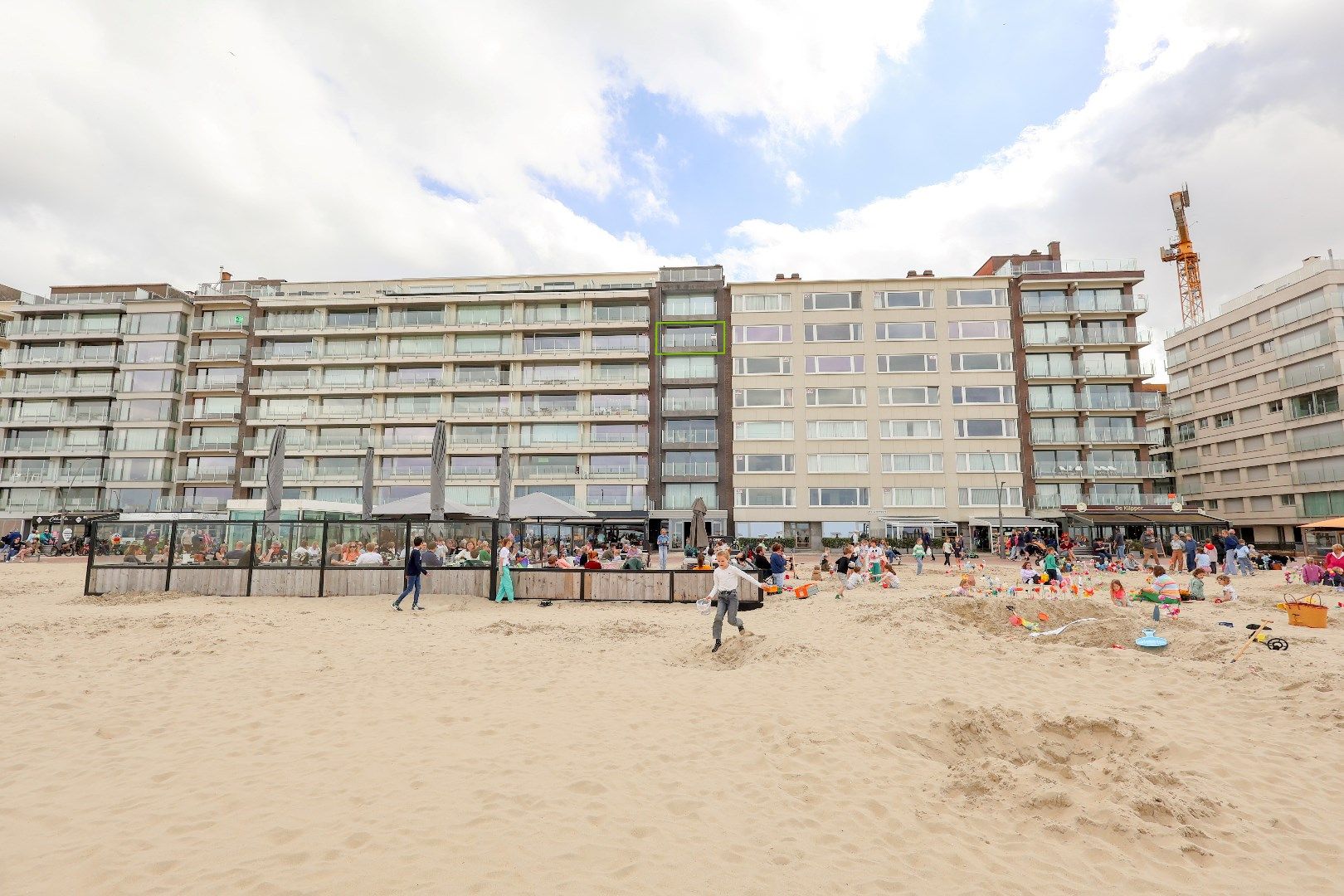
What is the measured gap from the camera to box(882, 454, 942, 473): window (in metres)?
47.3

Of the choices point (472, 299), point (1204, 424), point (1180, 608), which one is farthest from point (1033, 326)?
point (472, 299)

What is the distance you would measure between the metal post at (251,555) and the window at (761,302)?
130 feet

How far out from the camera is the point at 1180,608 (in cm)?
1551

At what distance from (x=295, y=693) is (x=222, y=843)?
12.8ft

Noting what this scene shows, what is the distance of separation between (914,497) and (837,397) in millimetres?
8969

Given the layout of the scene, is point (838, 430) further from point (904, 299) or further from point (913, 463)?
point (904, 299)

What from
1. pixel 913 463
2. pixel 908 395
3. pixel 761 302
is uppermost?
pixel 761 302

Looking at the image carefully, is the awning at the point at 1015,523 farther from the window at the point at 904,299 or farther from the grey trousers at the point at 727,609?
the grey trousers at the point at 727,609

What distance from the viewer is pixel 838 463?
47938 millimetres

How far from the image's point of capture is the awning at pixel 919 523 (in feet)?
143

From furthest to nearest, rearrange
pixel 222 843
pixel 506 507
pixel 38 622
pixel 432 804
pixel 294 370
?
pixel 294 370 < pixel 506 507 < pixel 38 622 < pixel 432 804 < pixel 222 843

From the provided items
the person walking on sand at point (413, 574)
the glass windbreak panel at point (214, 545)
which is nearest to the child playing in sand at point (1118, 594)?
the person walking on sand at point (413, 574)

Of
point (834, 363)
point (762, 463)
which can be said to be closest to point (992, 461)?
point (834, 363)

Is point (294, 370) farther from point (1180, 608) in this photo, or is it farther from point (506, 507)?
point (1180, 608)
